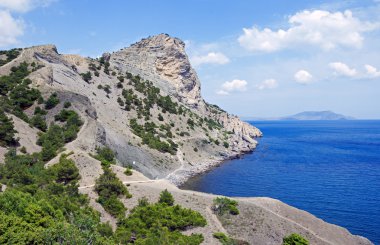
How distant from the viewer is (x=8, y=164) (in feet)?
112

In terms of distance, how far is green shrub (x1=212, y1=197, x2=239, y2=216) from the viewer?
33372mm

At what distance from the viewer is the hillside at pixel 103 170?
25.5 meters

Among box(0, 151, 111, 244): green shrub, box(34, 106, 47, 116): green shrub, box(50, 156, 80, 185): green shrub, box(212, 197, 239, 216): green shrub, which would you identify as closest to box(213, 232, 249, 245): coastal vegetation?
box(212, 197, 239, 216): green shrub

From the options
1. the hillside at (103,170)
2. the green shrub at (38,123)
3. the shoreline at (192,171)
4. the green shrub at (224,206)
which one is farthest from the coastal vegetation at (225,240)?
the green shrub at (38,123)

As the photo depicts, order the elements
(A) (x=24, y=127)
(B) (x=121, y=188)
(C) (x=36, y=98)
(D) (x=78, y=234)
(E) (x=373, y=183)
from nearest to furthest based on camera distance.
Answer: (D) (x=78, y=234) < (B) (x=121, y=188) < (A) (x=24, y=127) < (C) (x=36, y=98) < (E) (x=373, y=183)

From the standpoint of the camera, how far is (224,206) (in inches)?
1326

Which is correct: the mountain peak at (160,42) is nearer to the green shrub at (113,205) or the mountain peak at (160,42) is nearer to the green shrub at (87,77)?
the green shrub at (87,77)

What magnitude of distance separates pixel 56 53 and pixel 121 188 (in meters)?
53.3

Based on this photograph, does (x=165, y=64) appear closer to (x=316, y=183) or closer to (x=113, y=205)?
(x=316, y=183)

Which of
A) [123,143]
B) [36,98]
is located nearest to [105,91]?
[123,143]

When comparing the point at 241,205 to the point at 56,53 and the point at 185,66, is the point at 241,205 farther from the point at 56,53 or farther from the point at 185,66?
the point at 185,66

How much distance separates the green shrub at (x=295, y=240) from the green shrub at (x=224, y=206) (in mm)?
5682

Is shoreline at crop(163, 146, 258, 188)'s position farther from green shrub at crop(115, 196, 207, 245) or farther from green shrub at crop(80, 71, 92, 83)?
green shrub at crop(80, 71, 92, 83)

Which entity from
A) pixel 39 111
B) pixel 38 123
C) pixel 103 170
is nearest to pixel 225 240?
pixel 103 170
